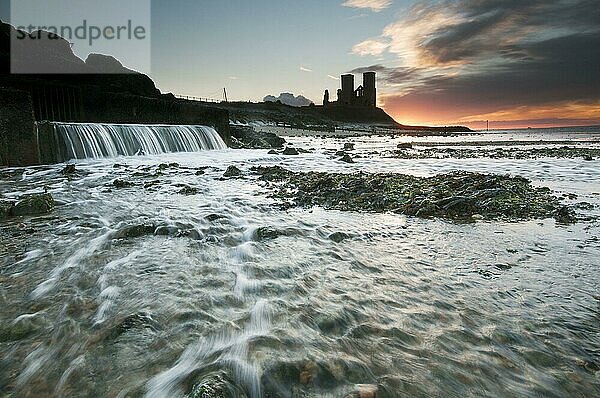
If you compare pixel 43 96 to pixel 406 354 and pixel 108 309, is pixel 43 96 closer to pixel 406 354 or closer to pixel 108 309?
pixel 108 309

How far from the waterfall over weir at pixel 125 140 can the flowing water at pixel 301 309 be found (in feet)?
37.3

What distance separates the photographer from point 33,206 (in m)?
5.72

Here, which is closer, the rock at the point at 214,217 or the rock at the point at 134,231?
the rock at the point at 134,231

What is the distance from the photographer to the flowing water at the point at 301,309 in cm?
188

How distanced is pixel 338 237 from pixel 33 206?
546 centimetres

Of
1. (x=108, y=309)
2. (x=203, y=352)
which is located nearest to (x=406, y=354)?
(x=203, y=352)

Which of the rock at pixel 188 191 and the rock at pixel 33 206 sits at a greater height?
the rock at pixel 188 191

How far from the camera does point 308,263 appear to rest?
11.7ft

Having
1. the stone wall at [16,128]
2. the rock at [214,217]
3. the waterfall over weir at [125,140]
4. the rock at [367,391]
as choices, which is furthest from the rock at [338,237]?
the waterfall over weir at [125,140]

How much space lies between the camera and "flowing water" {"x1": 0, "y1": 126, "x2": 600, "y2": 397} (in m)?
1.88

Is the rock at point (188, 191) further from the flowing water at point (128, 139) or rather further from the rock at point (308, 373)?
the flowing water at point (128, 139)

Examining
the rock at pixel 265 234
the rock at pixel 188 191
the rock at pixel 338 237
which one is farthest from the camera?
the rock at pixel 188 191

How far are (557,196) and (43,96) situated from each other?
2293 cm

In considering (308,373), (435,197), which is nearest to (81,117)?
(435,197)
